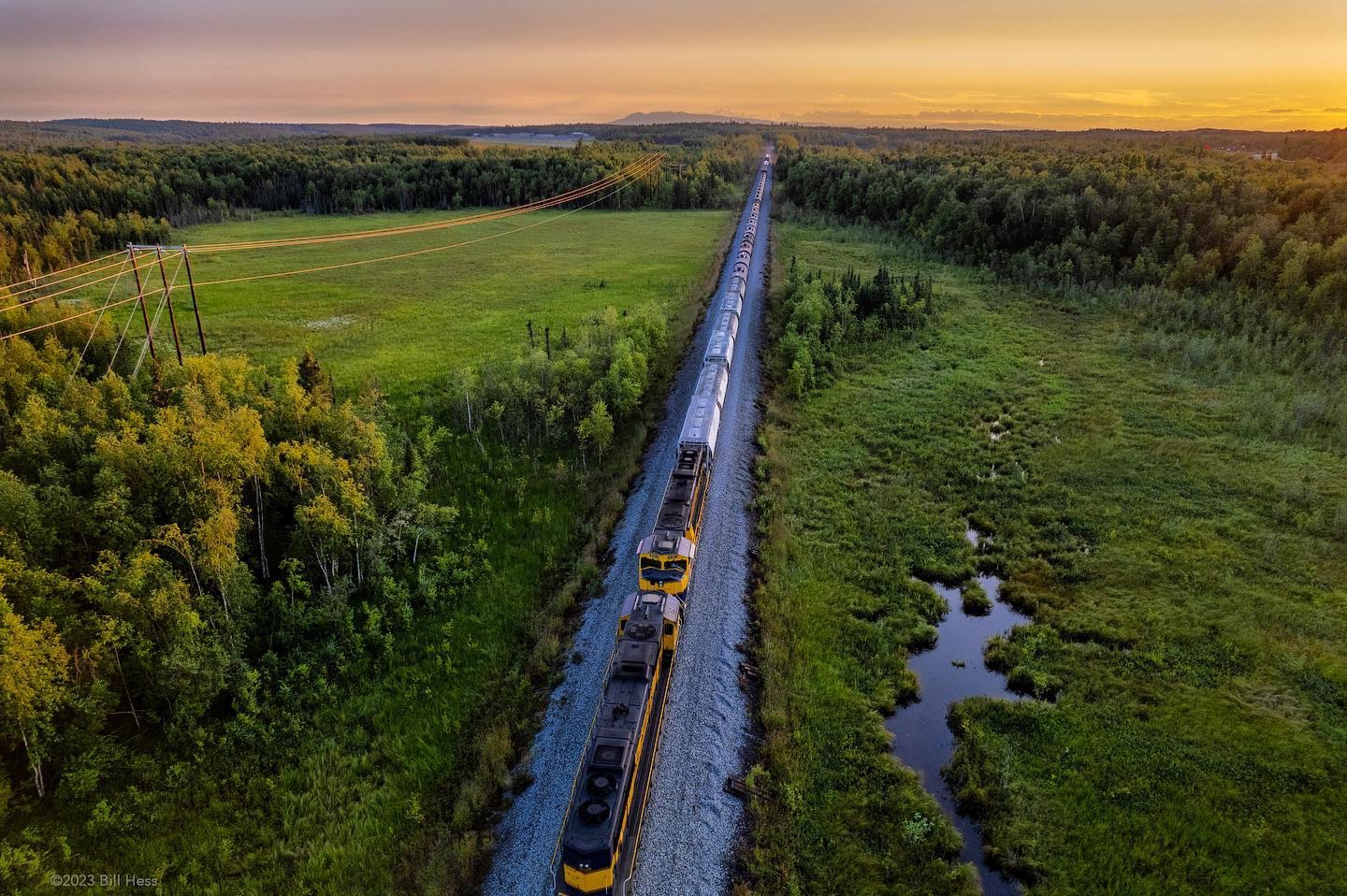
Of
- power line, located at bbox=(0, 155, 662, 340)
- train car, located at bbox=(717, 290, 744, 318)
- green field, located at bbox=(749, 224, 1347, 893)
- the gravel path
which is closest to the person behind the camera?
the gravel path

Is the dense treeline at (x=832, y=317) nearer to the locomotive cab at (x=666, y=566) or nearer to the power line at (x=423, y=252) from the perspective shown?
the locomotive cab at (x=666, y=566)

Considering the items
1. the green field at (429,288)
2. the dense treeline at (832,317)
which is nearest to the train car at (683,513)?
the dense treeline at (832,317)

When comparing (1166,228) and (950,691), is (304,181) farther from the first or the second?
(950,691)

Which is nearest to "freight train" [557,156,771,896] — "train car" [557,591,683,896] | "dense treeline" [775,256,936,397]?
"train car" [557,591,683,896]

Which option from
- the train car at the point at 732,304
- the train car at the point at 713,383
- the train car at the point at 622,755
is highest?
the train car at the point at 732,304

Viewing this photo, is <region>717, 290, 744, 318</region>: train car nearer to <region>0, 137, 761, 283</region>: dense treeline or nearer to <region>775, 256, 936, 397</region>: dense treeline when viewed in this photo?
<region>775, 256, 936, 397</region>: dense treeline

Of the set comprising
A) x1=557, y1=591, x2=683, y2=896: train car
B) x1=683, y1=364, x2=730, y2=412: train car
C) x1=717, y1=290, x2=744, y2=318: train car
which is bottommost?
x1=557, y1=591, x2=683, y2=896: train car

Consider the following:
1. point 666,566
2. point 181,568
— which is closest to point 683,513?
point 666,566
